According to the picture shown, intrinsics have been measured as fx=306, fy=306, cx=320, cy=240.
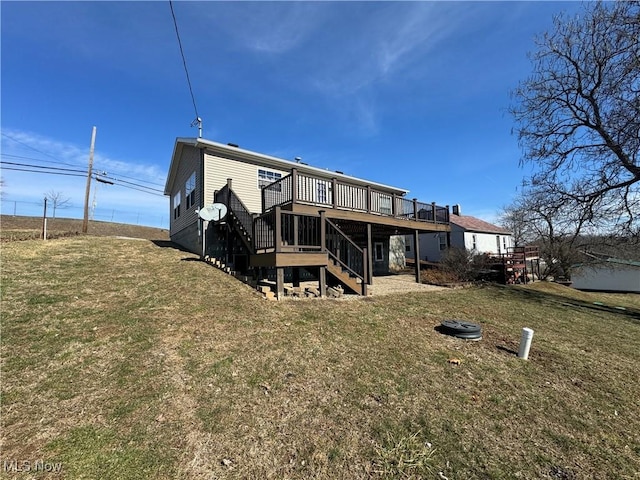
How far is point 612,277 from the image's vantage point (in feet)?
88.4

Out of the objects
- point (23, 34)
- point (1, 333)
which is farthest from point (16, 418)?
point (23, 34)

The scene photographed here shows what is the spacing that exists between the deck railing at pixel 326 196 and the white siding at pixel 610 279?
68.5 feet

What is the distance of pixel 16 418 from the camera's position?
→ 3.19 m

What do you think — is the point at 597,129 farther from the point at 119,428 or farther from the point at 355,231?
the point at 119,428

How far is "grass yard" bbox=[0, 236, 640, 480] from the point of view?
292 centimetres

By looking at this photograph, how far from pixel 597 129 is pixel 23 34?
19737 mm

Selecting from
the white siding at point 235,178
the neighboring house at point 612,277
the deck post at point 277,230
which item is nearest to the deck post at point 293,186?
the deck post at point 277,230

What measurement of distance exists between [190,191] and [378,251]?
11.3 meters

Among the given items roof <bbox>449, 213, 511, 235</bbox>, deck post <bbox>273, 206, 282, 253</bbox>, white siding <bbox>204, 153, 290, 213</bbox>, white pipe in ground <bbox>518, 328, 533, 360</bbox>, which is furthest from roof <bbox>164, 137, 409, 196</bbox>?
roof <bbox>449, 213, 511, 235</bbox>

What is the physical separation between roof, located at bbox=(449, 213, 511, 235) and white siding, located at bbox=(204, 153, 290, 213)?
20.0 m

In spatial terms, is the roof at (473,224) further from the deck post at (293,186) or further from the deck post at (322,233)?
the deck post at (322,233)

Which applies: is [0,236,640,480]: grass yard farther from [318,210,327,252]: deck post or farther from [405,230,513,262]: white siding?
[405,230,513,262]: white siding

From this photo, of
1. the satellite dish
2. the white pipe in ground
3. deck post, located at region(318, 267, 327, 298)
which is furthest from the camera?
the satellite dish

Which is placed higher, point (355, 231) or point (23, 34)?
point (23, 34)
